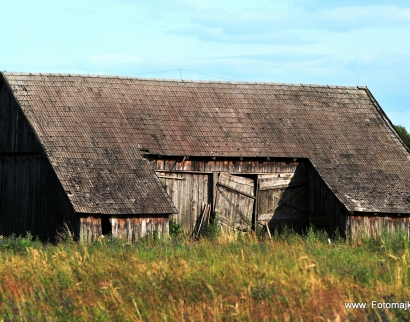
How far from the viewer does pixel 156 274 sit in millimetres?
13711

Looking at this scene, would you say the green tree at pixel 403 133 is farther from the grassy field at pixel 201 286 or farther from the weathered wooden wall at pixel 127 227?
the grassy field at pixel 201 286

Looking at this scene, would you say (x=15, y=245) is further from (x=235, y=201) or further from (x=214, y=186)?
(x=235, y=201)

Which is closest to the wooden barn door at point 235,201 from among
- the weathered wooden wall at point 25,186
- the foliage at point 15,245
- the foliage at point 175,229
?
the foliage at point 175,229

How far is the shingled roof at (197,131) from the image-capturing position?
85.9 feet

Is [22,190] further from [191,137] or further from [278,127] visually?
[278,127]

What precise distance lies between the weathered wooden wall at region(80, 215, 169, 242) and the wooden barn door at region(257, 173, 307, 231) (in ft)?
14.5

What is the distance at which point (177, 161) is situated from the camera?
1091 inches

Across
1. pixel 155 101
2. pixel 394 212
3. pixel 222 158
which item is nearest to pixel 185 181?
pixel 222 158

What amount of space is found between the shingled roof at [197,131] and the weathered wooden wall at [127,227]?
14.0 inches

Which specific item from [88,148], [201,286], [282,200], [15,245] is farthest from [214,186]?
[201,286]

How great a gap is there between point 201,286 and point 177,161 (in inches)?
589

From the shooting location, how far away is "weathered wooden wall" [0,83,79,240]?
84.1ft

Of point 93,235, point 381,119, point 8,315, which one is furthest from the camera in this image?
point 381,119

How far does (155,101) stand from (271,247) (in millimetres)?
13369
